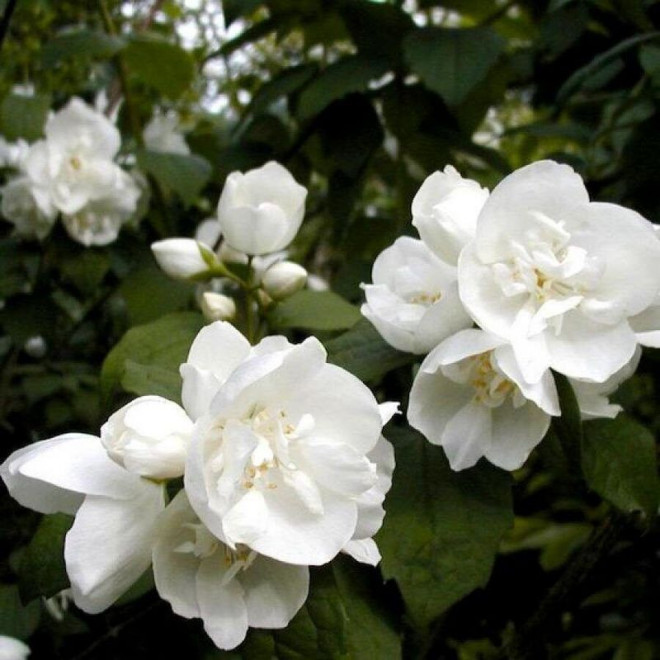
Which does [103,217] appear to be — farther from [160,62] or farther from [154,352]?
[154,352]

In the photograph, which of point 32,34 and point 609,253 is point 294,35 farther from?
point 609,253

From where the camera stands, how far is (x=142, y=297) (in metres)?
1.53

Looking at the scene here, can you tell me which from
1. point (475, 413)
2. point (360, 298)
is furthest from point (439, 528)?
point (360, 298)

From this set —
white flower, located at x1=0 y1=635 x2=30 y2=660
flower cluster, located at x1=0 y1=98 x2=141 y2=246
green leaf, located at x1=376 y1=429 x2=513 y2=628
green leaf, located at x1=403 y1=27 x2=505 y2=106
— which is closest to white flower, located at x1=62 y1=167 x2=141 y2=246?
flower cluster, located at x1=0 y1=98 x2=141 y2=246

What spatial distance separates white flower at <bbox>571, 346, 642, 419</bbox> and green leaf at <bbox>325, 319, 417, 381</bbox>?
156mm

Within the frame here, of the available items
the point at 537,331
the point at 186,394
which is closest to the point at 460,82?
the point at 537,331

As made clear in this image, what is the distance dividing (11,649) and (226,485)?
432mm

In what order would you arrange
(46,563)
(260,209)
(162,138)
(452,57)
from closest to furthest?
1. (46,563)
2. (260,209)
3. (452,57)
4. (162,138)

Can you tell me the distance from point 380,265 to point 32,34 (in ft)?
5.53

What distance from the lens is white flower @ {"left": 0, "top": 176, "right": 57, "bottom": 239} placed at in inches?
64.1

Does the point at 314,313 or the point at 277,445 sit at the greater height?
the point at 277,445

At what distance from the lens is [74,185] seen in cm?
162

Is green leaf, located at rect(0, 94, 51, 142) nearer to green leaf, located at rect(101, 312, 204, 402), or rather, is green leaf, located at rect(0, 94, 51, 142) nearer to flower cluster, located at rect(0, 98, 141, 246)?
flower cluster, located at rect(0, 98, 141, 246)

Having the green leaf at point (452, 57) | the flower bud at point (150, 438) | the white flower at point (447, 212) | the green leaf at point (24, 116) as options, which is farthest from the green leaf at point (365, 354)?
the green leaf at point (24, 116)
